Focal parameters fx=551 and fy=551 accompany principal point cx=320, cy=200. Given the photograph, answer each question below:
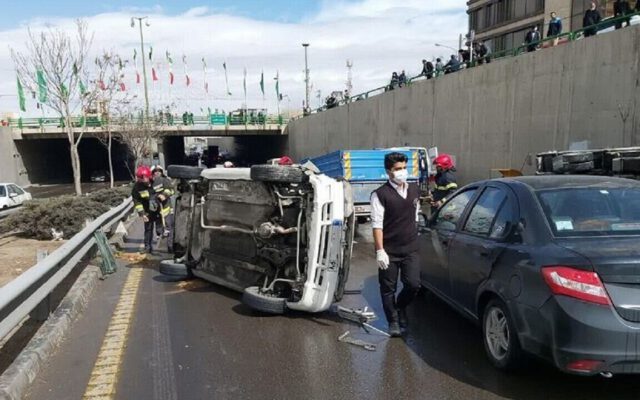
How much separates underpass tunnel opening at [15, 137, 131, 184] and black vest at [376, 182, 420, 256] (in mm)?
51241

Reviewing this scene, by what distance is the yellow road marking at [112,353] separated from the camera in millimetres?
3996

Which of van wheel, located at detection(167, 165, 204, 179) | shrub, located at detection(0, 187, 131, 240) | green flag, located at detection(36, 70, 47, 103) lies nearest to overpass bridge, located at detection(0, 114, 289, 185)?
green flag, located at detection(36, 70, 47, 103)

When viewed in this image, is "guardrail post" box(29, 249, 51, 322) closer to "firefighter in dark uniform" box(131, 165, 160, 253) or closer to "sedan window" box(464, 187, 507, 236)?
"sedan window" box(464, 187, 507, 236)

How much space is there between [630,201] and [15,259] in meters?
10.4

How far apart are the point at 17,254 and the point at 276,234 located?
312 inches

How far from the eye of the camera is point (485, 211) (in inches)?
187

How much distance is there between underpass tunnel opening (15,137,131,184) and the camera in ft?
175

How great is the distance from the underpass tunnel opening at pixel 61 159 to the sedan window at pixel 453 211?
50887 mm

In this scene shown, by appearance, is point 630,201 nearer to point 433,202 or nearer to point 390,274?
point 390,274

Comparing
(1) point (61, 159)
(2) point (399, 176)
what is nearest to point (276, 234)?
(2) point (399, 176)

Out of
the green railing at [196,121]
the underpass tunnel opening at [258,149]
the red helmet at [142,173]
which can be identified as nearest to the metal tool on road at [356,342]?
the red helmet at [142,173]

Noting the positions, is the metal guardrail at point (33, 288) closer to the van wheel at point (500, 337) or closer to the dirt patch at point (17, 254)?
the dirt patch at point (17, 254)

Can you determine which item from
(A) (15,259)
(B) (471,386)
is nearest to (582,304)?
(B) (471,386)

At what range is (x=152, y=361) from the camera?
4.58 metres
